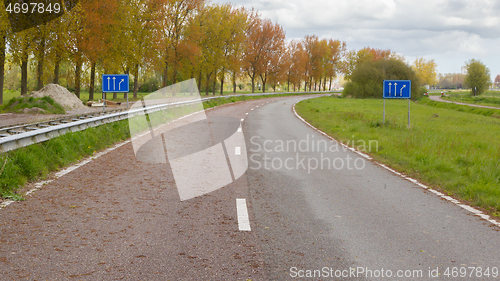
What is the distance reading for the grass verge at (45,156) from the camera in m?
6.67

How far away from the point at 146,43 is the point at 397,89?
102 feet

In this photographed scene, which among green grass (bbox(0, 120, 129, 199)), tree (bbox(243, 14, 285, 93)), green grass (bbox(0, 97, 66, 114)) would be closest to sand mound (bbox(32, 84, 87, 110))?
green grass (bbox(0, 97, 66, 114))

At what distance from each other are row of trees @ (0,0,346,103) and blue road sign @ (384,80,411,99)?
2404 centimetres

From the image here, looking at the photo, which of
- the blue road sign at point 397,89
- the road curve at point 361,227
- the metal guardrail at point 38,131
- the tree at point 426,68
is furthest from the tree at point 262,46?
the tree at point 426,68

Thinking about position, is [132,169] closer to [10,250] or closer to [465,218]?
[10,250]

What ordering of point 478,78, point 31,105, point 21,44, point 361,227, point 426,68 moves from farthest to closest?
point 426,68 → point 478,78 → point 21,44 → point 31,105 → point 361,227

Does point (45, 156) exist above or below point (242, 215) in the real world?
above

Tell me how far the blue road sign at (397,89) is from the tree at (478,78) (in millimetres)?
97440

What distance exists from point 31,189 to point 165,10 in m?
41.7

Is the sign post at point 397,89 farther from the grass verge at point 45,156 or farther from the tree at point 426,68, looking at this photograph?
the tree at point 426,68

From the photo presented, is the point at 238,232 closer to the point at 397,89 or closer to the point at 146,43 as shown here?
the point at 397,89

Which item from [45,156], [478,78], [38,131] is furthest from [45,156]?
[478,78]

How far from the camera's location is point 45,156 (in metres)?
8.30

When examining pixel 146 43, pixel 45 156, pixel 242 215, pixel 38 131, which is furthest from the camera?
pixel 146 43
